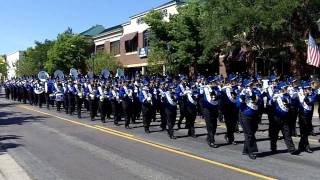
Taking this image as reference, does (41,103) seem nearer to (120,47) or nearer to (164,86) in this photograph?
(164,86)

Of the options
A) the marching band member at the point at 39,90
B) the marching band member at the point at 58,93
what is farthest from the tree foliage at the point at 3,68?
the marching band member at the point at 58,93

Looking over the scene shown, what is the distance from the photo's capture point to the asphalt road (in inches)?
397

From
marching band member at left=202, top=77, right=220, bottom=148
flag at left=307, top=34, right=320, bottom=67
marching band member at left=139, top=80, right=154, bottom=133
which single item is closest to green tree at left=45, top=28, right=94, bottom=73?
flag at left=307, top=34, right=320, bottom=67

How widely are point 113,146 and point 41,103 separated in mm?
19295

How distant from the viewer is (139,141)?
15.1 meters

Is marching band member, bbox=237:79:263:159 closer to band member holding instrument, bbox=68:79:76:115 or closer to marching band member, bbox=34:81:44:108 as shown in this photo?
band member holding instrument, bbox=68:79:76:115

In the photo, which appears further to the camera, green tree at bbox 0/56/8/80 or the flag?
green tree at bbox 0/56/8/80

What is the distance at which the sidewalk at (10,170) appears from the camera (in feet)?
32.4

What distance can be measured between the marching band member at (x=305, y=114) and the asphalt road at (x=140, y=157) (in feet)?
1.03

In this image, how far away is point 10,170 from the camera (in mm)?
10633

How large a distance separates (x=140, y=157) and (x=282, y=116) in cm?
322

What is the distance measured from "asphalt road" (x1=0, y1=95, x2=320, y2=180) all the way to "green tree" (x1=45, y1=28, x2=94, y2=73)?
45858mm

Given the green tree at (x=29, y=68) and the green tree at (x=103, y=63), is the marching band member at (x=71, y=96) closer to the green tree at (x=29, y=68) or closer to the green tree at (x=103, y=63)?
the green tree at (x=103, y=63)

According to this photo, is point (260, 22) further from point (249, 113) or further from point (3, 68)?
point (3, 68)
